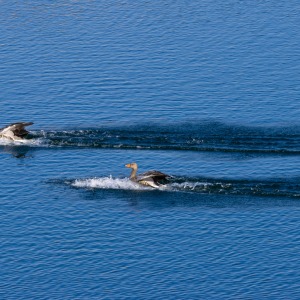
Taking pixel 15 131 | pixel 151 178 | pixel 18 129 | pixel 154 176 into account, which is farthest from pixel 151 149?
pixel 15 131

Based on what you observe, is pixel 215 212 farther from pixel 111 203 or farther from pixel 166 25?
pixel 166 25

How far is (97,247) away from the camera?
103 metres

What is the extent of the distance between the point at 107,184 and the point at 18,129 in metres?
16.6

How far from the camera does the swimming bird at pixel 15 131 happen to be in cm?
12669

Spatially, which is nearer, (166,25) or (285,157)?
(285,157)

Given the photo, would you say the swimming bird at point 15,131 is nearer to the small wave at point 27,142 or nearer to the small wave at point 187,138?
the small wave at point 27,142

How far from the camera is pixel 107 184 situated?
115125 millimetres

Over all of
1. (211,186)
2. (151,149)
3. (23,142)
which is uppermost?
(23,142)

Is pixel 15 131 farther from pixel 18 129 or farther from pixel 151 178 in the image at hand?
pixel 151 178

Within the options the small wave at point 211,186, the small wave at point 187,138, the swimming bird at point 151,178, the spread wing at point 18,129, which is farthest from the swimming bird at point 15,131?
the swimming bird at point 151,178

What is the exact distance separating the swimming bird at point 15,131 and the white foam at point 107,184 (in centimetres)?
1369

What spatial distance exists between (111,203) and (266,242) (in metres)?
16.7

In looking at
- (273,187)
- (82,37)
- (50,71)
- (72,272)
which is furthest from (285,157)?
(82,37)

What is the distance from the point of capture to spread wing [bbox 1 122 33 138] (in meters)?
127
